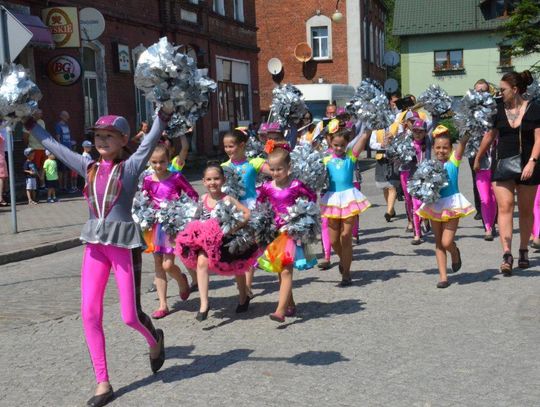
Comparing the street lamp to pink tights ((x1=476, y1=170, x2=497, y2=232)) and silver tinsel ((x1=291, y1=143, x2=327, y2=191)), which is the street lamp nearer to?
pink tights ((x1=476, y1=170, x2=497, y2=232))

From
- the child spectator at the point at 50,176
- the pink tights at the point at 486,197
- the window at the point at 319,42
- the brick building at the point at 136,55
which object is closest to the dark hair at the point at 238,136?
the pink tights at the point at 486,197

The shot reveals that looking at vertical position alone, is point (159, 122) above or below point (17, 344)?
above

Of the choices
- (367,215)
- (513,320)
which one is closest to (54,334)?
(513,320)

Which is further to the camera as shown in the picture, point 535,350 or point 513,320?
point 513,320

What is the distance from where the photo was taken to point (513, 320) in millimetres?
6613

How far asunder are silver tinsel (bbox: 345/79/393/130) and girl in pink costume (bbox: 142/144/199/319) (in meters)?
1.92

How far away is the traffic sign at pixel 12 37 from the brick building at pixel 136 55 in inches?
246

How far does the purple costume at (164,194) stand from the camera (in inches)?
295

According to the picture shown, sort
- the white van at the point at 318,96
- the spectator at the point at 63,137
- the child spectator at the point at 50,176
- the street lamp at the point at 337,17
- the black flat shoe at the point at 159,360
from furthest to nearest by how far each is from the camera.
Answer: the street lamp at the point at 337,17, the white van at the point at 318,96, the spectator at the point at 63,137, the child spectator at the point at 50,176, the black flat shoe at the point at 159,360

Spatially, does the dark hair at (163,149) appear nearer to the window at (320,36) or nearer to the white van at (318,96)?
the white van at (318,96)

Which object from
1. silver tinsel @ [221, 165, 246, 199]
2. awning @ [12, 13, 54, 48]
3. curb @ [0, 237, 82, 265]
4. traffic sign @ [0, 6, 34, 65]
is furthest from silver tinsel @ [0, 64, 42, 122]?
awning @ [12, 13, 54, 48]

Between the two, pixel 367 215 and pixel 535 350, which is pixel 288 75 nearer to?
pixel 367 215

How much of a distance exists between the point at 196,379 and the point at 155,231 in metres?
2.41

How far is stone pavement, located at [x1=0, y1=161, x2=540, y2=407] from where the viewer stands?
502cm
